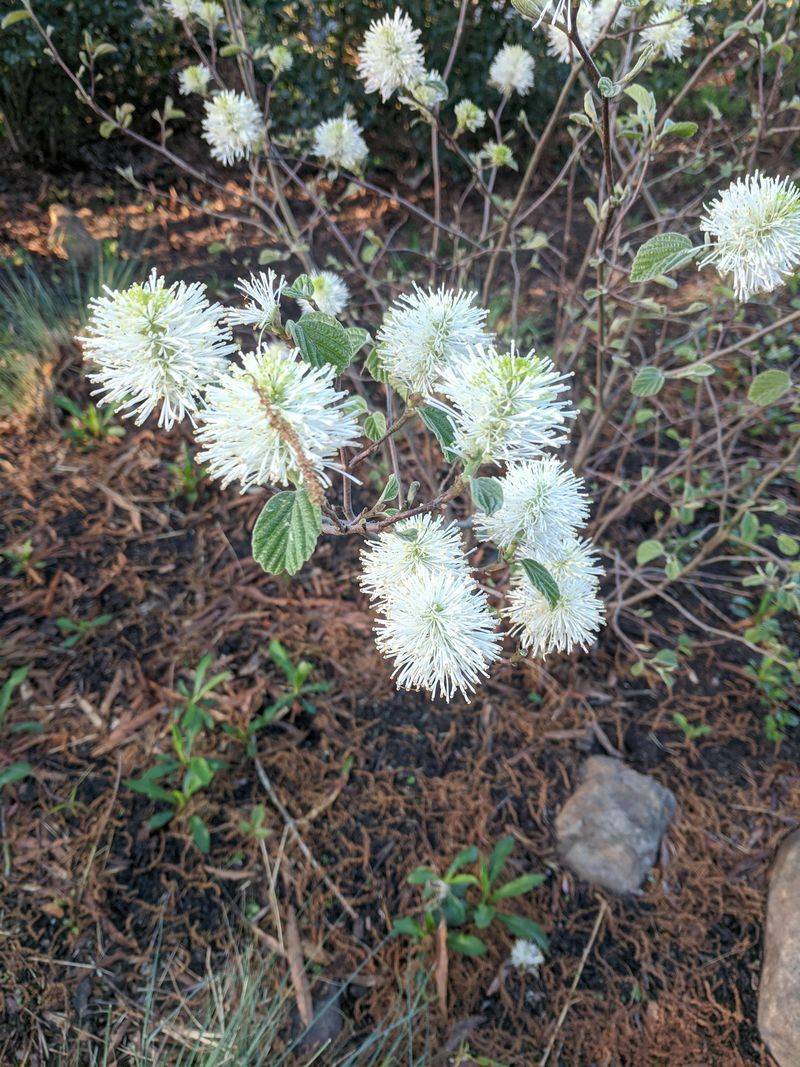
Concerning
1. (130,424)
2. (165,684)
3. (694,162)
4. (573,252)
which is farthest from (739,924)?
(573,252)

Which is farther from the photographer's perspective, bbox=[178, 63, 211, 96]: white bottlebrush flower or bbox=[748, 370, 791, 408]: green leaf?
bbox=[178, 63, 211, 96]: white bottlebrush flower

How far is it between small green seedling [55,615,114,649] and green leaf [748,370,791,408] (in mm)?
1831

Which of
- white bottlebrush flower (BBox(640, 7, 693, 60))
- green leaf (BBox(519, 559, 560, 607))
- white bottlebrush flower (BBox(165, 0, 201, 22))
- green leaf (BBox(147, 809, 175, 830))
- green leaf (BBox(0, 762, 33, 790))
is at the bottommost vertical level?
green leaf (BBox(0, 762, 33, 790))

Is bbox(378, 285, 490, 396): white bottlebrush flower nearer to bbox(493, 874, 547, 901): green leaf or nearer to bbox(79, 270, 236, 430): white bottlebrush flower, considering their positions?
bbox(79, 270, 236, 430): white bottlebrush flower

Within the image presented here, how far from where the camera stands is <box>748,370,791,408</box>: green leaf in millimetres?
1324

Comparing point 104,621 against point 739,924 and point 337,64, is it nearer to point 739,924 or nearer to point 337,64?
point 739,924

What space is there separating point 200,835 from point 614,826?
994mm

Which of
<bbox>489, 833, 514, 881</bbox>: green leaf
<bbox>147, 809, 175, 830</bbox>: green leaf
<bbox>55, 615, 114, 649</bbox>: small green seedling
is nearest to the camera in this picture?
<bbox>489, 833, 514, 881</bbox>: green leaf

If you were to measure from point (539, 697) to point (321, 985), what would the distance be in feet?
2.92

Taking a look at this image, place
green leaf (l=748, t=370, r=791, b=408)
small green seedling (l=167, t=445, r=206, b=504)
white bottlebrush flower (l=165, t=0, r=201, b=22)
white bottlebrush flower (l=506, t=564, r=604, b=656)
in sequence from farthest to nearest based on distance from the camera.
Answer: small green seedling (l=167, t=445, r=206, b=504) → white bottlebrush flower (l=165, t=0, r=201, b=22) → green leaf (l=748, t=370, r=791, b=408) → white bottlebrush flower (l=506, t=564, r=604, b=656)

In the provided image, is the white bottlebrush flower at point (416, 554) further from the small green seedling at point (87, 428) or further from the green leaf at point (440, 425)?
the small green seedling at point (87, 428)

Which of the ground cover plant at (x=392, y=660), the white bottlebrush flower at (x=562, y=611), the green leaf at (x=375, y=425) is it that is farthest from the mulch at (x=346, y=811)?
the green leaf at (x=375, y=425)

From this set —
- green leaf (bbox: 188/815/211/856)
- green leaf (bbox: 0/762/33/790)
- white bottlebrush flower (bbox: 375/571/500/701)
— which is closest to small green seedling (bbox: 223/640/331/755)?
green leaf (bbox: 188/815/211/856)

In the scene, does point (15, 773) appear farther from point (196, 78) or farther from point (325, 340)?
point (196, 78)
